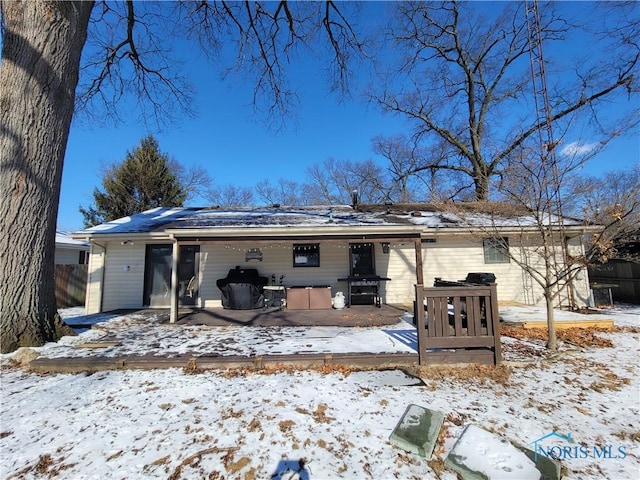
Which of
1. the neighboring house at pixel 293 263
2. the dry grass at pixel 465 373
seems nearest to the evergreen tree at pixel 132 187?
the neighboring house at pixel 293 263

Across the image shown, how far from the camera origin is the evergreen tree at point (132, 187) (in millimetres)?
17844

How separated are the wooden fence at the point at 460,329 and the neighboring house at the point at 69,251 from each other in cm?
1782

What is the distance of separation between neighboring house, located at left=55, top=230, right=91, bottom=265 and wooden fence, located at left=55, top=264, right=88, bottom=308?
5.09 m

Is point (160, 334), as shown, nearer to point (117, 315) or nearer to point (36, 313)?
point (36, 313)

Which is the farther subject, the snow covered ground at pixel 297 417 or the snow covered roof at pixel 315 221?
the snow covered roof at pixel 315 221

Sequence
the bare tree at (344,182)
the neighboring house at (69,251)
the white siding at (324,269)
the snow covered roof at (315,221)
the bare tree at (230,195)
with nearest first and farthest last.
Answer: the snow covered roof at (315,221) < the white siding at (324,269) < the neighboring house at (69,251) < the bare tree at (344,182) < the bare tree at (230,195)

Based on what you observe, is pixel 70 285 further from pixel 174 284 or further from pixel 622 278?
pixel 622 278

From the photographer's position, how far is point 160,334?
18.6 ft

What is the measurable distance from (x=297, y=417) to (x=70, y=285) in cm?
1231

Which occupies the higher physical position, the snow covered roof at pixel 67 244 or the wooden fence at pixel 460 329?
the snow covered roof at pixel 67 244

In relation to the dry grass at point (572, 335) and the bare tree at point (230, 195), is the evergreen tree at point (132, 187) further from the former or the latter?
the dry grass at point (572, 335)

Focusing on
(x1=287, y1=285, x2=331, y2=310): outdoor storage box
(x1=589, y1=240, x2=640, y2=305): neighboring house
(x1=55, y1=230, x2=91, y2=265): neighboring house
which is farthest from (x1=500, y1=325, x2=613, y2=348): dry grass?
(x1=55, y1=230, x2=91, y2=265): neighboring house

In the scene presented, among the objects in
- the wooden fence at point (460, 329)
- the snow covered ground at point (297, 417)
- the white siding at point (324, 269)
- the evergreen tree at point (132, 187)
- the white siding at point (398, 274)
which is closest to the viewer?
the snow covered ground at point (297, 417)

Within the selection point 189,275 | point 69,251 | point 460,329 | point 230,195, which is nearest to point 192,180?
point 230,195
